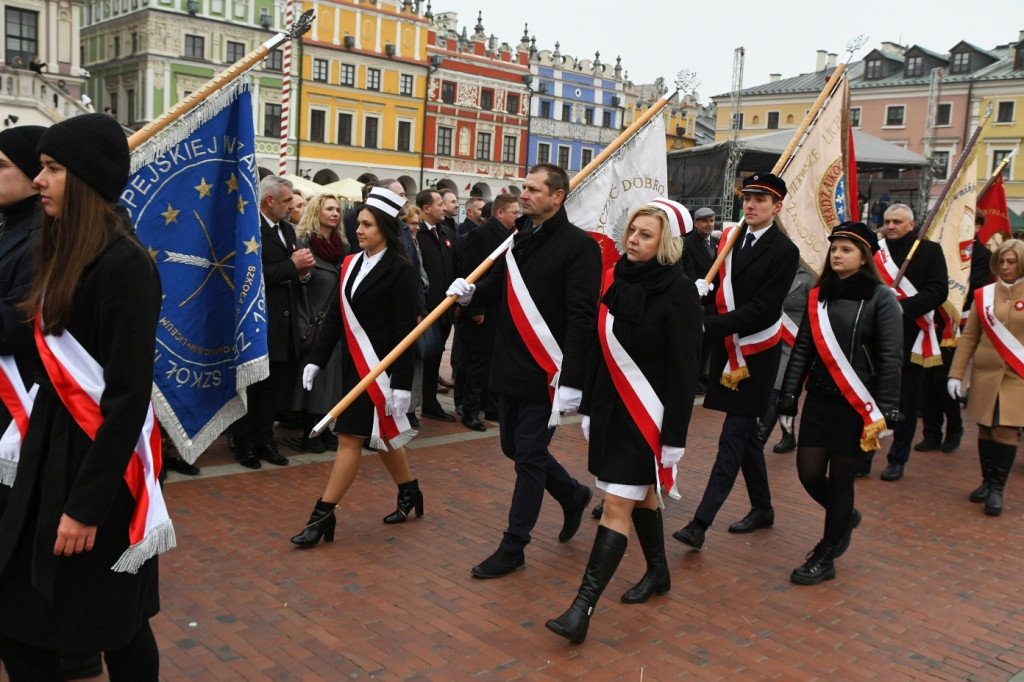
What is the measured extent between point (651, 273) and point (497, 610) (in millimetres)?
1800

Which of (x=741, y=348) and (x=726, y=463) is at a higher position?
(x=741, y=348)

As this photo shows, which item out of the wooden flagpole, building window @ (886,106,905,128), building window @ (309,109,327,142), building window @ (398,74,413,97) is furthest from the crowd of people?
building window @ (886,106,905,128)

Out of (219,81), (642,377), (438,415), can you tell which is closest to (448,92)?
(438,415)

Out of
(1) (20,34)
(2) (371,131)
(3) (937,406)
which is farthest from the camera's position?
(2) (371,131)

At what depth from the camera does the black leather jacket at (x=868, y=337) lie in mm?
5133

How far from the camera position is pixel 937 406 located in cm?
917

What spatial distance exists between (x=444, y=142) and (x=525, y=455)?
52872 mm

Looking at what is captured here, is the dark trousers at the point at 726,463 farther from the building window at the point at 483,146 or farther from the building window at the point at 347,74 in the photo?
the building window at the point at 483,146

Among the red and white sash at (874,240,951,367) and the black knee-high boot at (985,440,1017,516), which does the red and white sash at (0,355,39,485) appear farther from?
the red and white sash at (874,240,951,367)

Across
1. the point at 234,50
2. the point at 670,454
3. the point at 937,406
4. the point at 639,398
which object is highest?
the point at 234,50

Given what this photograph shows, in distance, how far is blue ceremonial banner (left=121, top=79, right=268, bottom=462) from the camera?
5785 mm

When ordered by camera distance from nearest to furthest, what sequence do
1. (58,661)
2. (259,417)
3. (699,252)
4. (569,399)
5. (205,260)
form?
(58,661)
(569,399)
(205,260)
(259,417)
(699,252)

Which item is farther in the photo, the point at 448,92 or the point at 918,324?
the point at 448,92

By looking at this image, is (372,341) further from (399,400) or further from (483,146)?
(483,146)
